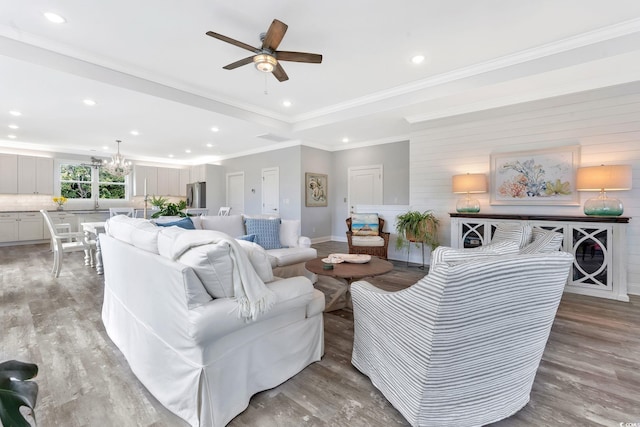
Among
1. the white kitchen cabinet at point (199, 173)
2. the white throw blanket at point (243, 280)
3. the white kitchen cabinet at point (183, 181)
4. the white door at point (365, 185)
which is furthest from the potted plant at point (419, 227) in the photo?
the white kitchen cabinet at point (183, 181)

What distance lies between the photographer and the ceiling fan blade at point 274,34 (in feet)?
7.52

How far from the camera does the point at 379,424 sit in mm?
1412

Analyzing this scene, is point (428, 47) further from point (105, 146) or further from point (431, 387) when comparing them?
point (105, 146)

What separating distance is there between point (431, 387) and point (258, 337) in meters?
0.89

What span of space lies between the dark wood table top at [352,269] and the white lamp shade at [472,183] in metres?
2.30

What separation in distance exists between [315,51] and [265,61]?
752 millimetres

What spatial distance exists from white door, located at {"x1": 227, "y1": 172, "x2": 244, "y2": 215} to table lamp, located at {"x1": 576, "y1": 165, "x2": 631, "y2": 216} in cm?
721

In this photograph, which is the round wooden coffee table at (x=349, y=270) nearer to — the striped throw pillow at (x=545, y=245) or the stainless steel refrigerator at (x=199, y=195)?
the striped throw pillow at (x=545, y=245)

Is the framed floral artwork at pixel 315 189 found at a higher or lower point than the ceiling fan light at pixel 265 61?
lower

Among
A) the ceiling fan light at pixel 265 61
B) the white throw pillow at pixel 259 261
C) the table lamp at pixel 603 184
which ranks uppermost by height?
the ceiling fan light at pixel 265 61

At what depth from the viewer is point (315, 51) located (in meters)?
3.16

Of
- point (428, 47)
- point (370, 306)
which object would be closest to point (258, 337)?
point (370, 306)

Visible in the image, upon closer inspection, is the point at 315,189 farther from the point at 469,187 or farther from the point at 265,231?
the point at 469,187

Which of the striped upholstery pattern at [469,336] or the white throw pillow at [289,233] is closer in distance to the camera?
the striped upholstery pattern at [469,336]
